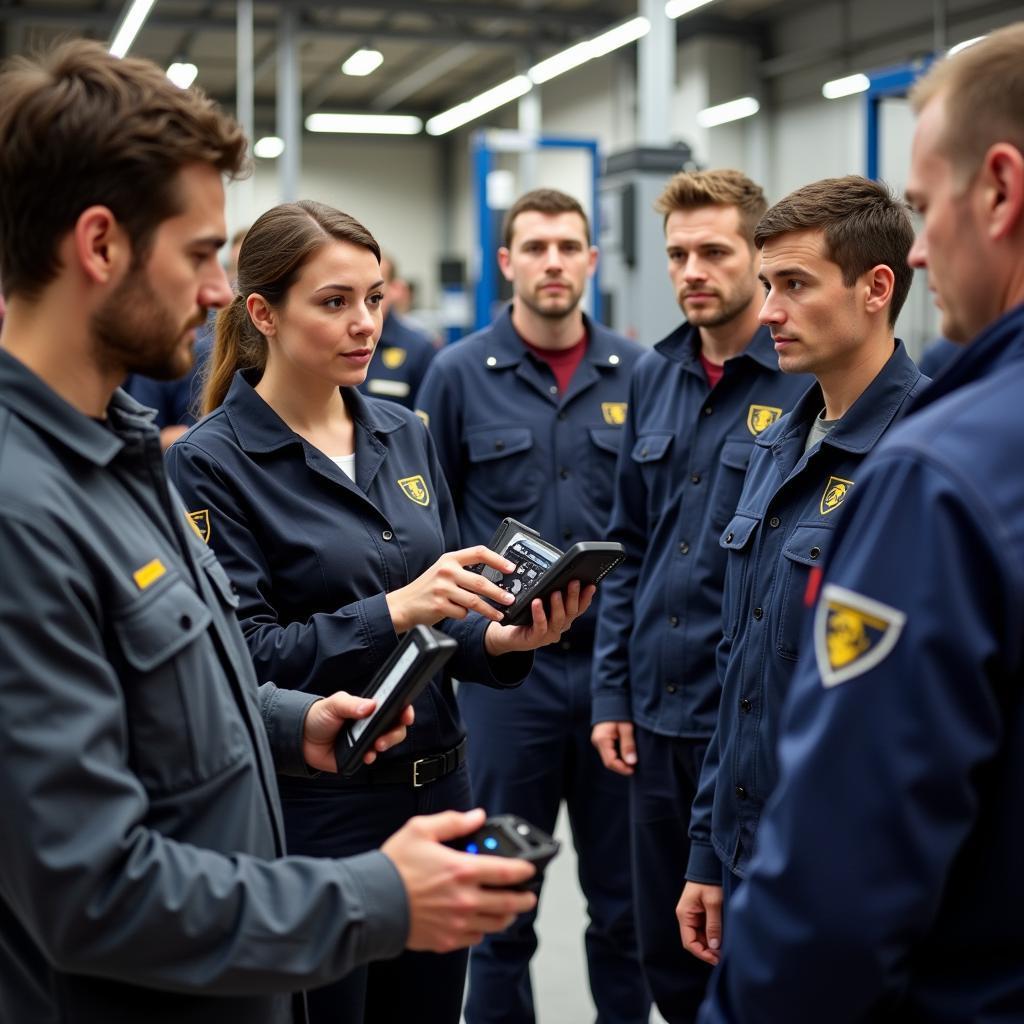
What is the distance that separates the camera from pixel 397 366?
5555 mm

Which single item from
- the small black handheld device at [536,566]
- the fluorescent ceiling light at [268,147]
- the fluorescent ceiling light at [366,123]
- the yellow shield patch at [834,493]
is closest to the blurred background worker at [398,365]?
the small black handheld device at [536,566]

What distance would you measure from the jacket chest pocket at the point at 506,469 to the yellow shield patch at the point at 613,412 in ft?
0.73

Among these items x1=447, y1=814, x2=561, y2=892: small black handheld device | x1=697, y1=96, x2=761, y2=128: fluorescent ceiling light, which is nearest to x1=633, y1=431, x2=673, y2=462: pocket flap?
x1=447, y1=814, x2=561, y2=892: small black handheld device

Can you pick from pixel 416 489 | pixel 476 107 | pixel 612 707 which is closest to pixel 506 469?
pixel 612 707

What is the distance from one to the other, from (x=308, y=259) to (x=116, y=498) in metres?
0.99

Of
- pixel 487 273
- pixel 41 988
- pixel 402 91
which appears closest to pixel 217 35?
pixel 402 91

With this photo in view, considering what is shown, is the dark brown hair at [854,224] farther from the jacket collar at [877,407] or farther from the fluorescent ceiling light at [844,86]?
the fluorescent ceiling light at [844,86]

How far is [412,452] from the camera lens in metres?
2.35

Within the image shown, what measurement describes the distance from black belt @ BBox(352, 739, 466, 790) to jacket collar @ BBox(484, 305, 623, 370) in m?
1.57

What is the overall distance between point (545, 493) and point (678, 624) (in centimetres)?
74

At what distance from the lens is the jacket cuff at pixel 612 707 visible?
9.29 feet

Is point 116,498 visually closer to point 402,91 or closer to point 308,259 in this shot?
point 308,259

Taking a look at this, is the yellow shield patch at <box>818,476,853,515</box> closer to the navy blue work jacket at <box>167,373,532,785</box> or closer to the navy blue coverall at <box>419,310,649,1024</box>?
the navy blue work jacket at <box>167,373,532,785</box>

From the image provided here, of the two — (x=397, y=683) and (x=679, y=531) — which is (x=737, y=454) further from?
(x=397, y=683)
